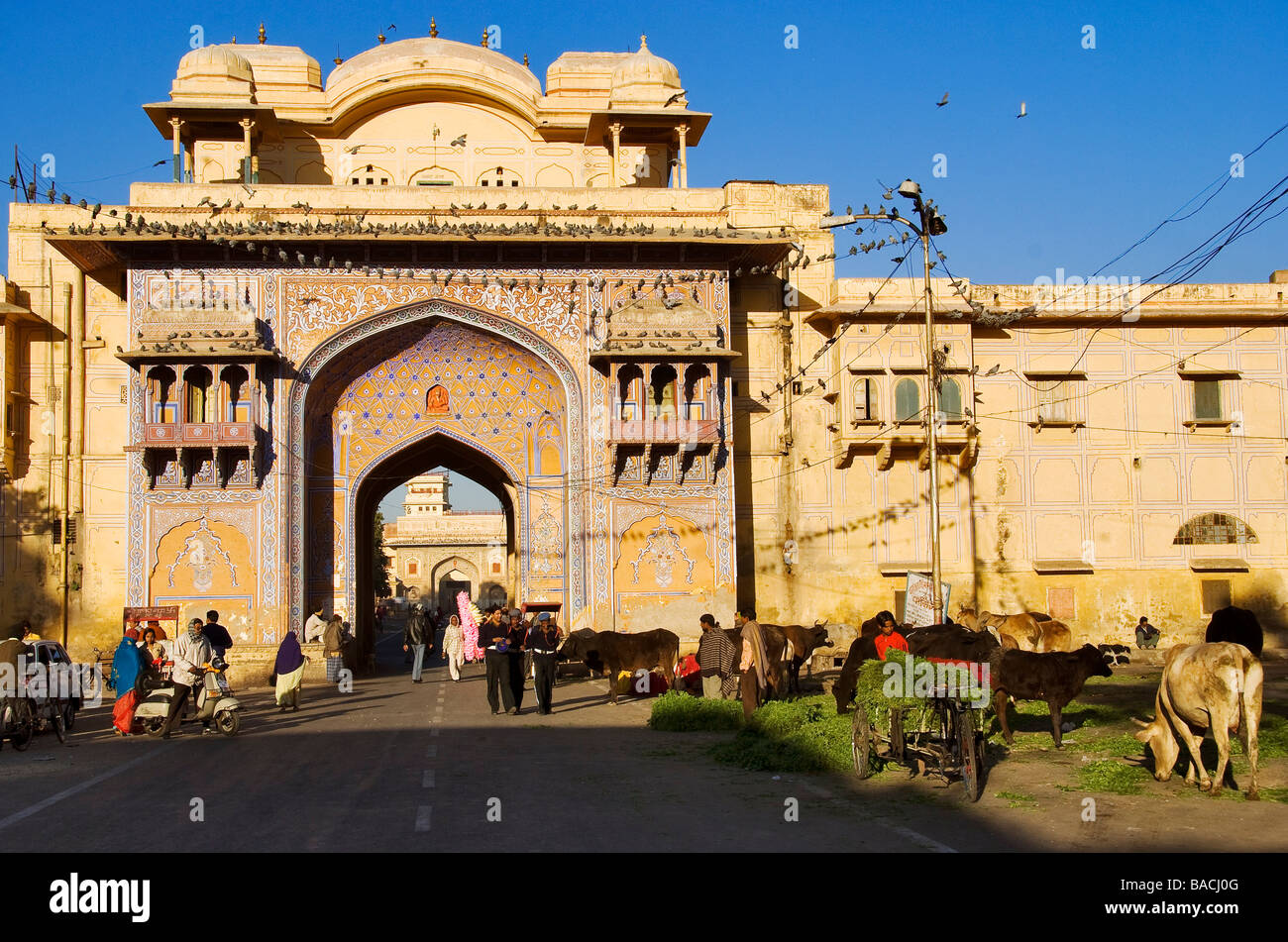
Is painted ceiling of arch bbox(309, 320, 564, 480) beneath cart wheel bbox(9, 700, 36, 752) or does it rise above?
above

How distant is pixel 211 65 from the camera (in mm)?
29016

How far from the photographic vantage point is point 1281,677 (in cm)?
2169

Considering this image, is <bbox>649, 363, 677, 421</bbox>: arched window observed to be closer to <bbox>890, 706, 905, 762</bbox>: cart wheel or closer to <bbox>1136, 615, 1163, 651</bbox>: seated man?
<bbox>1136, 615, 1163, 651</bbox>: seated man

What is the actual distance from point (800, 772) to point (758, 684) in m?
3.03

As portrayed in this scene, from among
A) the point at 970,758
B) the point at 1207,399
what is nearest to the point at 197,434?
the point at 970,758

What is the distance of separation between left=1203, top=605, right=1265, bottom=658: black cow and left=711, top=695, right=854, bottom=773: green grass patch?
12.3ft

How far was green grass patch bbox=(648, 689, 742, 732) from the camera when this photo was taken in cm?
1545

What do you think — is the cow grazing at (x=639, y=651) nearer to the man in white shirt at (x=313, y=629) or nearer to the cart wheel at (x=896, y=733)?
the man in white shirt at (x=313, y=629)

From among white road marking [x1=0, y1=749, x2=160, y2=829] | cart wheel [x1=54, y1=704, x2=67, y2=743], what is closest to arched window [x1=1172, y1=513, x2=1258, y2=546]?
white road marking [x1=0, y1=749, x2=160, y2=829]

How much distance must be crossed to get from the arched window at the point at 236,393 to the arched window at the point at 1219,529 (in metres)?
20.7

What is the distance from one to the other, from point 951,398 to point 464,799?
67.3 ft

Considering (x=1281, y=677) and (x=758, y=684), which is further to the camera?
(x=1281, y=677)
